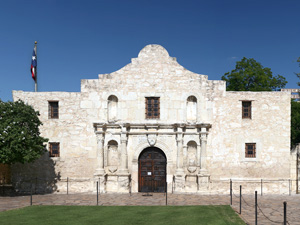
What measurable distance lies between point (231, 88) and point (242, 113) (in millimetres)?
11567

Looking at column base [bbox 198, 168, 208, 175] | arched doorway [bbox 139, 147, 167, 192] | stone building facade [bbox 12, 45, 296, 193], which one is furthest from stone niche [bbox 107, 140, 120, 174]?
column base [bbox 198, 168, 208, 175]

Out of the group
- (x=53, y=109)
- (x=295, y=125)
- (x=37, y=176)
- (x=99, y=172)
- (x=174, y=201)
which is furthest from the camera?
(x=295, y=125)

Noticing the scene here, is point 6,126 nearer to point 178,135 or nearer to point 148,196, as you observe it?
point 148,196

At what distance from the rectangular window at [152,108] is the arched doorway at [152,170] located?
6.67 feet

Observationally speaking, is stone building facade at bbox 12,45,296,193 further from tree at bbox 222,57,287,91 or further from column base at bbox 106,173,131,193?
tree at bbox 222,57,287,91

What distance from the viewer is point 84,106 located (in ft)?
61.9

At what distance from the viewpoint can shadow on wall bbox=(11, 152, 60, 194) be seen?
1862cm

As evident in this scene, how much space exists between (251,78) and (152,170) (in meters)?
15.8

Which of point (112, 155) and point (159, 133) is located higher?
point (159, 133)

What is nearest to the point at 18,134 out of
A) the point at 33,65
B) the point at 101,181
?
the point at 101,181

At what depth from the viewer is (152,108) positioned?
1886cm

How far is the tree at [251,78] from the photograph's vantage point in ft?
93.8

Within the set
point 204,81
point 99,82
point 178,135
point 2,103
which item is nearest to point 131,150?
point 178,135

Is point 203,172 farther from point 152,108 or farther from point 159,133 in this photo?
point 152,108
